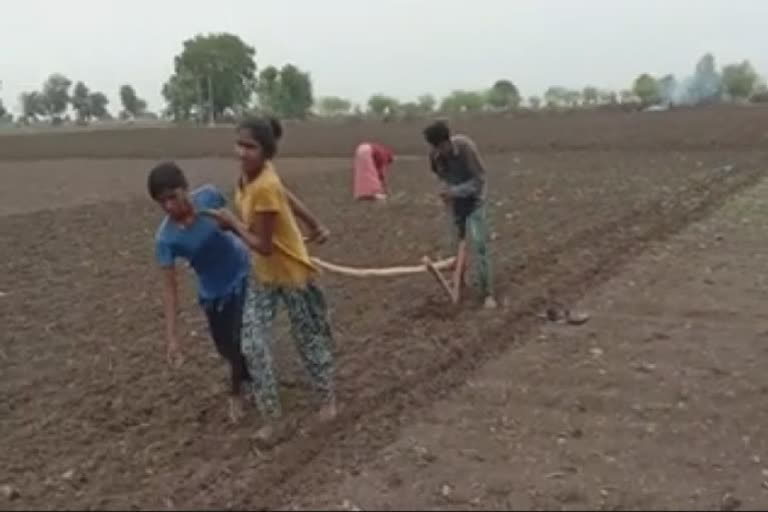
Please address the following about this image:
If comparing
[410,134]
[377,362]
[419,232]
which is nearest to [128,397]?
[377,362]

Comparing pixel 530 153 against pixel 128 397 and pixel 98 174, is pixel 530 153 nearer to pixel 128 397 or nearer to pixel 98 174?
pixel 98 174

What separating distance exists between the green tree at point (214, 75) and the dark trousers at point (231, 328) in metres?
91.1

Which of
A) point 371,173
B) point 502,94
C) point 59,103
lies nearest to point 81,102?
point 59,103

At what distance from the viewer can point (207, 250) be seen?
584 cm

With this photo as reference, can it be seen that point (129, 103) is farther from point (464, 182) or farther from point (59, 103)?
point (464, 182)

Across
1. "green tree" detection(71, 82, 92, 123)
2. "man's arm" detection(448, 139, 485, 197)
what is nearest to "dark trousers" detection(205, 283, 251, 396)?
"man's arm" detection(448, 139, 485, 197)

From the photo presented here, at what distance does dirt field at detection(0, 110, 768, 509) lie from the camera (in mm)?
5348

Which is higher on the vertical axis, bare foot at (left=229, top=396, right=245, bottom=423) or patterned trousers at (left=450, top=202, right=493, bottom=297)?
patterned trousers at (left=450, top=202, right=493, bottom=297)

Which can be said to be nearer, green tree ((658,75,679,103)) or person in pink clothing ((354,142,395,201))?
person in pink clothing ((354,142,395,201))

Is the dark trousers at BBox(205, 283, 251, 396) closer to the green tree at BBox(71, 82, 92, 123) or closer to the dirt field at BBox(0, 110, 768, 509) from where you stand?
the dirt field at BBox(0, 110, 768, 509)

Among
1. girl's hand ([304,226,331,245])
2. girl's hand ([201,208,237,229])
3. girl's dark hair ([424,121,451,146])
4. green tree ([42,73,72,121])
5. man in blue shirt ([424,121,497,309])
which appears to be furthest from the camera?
green tree ([42,73,72,121])

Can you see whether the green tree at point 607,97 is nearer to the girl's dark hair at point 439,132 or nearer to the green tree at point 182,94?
the green tree at point 182,94

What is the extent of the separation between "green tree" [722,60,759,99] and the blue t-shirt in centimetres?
9469

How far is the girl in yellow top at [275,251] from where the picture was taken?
5500 mm
